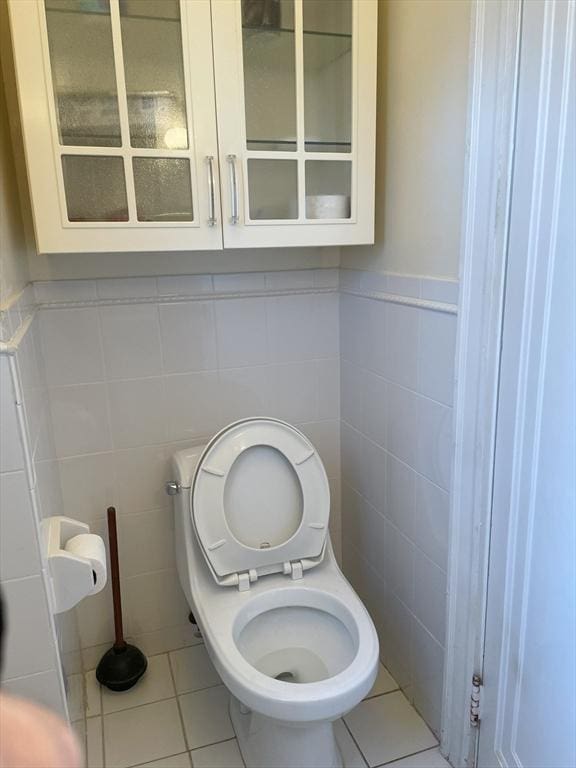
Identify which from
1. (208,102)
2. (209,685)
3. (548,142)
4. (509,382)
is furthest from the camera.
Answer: (209,685)

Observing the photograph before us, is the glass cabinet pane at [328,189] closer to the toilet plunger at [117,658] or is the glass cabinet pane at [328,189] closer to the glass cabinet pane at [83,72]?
the glass cabinet pane at [83,72]

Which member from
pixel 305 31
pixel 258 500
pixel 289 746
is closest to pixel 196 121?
pixel 305 31

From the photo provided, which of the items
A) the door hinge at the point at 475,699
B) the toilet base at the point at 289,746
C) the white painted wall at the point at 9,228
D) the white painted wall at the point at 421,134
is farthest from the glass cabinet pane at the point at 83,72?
the door hinge at the point at 475,699

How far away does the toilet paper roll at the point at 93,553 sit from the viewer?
1.15 metres

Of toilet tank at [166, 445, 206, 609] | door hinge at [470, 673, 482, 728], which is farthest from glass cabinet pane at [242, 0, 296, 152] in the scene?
door hinge at [470, 673, 482, 728]

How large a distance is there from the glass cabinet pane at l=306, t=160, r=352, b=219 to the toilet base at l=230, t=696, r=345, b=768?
1233 mm

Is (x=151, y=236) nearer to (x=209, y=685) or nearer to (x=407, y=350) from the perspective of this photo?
(x=407, y=350)

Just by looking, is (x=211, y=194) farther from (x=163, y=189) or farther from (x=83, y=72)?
(x=83, y=72)

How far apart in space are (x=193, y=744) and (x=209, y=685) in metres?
0.20

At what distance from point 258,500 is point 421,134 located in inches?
39.4

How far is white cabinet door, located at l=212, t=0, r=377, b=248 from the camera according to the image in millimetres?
1318

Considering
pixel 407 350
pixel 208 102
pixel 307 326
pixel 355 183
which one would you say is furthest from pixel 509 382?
pixel 208 102

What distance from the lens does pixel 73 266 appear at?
1.54 meters

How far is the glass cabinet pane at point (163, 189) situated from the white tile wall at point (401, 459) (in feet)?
1.83
